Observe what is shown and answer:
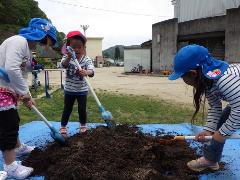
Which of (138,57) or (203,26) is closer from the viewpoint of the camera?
(203,26)

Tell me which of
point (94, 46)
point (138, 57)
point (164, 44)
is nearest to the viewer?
point (164, 44)

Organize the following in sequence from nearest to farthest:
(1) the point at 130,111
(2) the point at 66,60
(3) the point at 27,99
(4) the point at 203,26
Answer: (3) the point at 27,99, (2) the point at 66,60, (1) the point at 130,111, (4) the point at 203,26

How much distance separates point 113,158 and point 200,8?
19032 mm

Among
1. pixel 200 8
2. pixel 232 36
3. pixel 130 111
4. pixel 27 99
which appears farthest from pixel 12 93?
pixel 200 8

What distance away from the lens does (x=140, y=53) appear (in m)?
24.7

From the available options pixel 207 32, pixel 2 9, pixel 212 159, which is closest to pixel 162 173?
pixel 212 159

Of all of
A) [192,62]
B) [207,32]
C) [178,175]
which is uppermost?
[207,32]

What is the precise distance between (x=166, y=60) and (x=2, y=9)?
14.8m

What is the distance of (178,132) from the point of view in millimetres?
4914

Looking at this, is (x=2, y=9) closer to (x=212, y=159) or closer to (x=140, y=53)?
(x=140, y=53)

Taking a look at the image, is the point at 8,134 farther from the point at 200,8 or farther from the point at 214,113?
the point at 200,8

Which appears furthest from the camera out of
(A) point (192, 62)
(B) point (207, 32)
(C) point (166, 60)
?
(C) point (166, 60)

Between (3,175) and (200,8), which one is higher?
(200,8)

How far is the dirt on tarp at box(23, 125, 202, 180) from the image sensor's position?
10.7 feet
